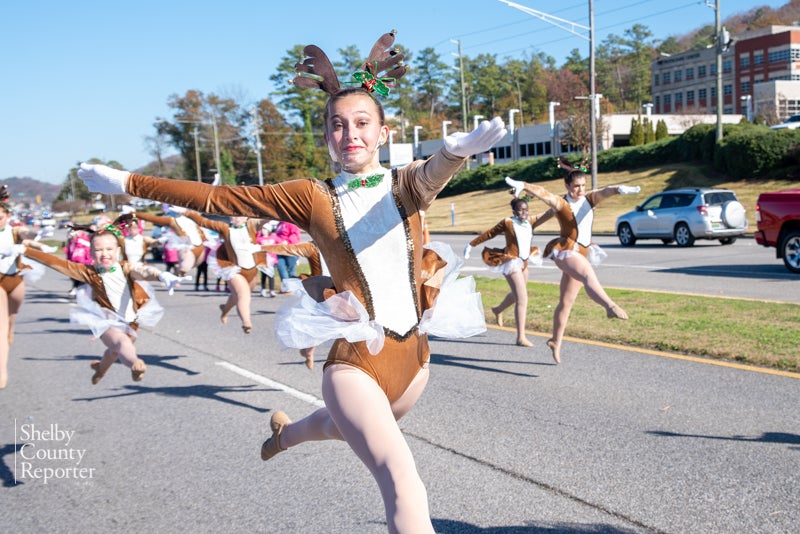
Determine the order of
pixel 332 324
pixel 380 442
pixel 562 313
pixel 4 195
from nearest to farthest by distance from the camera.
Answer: pixel 380 442, pixel 332 324, pixel 562 313, pixel 4 195

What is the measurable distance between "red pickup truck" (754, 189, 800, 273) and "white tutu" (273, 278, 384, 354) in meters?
14.3

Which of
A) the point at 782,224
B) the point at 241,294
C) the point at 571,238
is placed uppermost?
the point at 571,238

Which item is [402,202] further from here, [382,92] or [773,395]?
[773,395]

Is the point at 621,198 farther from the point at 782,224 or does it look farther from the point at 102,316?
the point at 102,316

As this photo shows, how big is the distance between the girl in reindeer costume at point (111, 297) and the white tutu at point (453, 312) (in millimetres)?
4426

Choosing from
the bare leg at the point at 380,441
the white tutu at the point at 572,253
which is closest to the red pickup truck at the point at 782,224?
the white tutu at the point at 572,253

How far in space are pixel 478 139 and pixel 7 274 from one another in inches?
314

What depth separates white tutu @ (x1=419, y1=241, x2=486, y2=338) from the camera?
3.43 m

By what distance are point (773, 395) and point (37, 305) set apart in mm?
16566

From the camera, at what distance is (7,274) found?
29.5 feet

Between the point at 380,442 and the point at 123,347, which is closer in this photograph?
the point at 380,442

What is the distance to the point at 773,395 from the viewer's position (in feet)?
21.3

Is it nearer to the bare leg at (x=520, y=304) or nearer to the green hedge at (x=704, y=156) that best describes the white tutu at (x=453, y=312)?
the bare leg at (x=520, y=304)

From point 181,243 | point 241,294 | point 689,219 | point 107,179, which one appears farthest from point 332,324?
point 689,219
